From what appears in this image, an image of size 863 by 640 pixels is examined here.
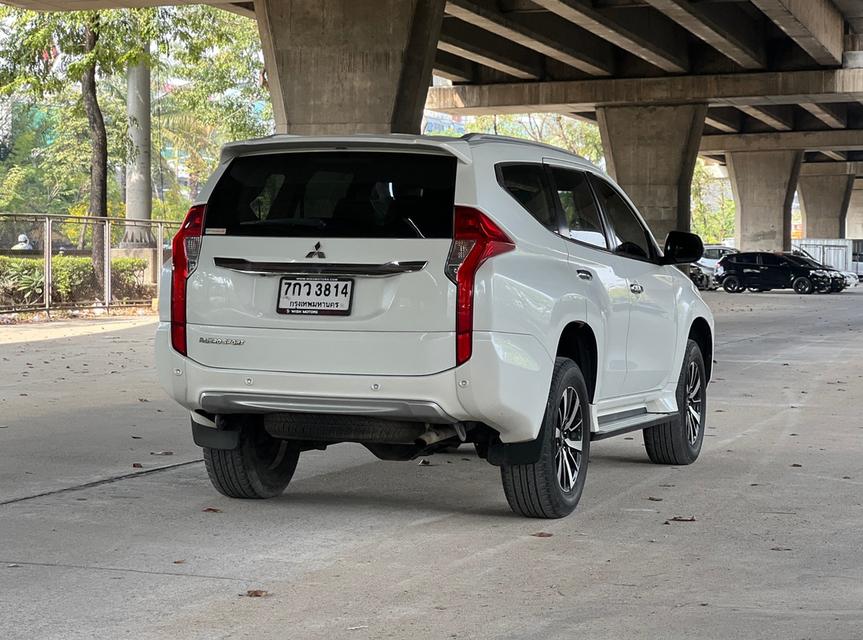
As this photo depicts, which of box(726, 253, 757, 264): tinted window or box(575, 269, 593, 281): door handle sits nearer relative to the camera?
box(575, 269, 593, 281): door handle

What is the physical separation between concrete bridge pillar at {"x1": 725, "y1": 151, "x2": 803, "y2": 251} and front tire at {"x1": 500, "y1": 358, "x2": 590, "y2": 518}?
190ft

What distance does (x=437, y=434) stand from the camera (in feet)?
24.4

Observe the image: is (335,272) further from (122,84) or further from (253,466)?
(122,84)

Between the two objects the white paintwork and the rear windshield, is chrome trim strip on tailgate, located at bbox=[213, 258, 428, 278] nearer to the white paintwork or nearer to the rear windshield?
→ the white paintwork

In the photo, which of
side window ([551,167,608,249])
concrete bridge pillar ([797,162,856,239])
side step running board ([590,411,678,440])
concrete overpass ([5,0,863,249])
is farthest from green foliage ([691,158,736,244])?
side window ([551,167,608,249])

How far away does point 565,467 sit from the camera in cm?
778

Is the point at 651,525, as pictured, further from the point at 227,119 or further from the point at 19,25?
the point at 227,119

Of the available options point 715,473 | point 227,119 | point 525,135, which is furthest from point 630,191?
point 525,135

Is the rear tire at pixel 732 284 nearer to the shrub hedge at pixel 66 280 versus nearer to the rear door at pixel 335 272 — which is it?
the shrub hedge at pixel 66 280

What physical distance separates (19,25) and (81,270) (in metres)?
8.84

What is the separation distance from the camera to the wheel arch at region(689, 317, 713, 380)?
10.1 m

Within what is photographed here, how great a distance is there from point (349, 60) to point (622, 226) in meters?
15.4

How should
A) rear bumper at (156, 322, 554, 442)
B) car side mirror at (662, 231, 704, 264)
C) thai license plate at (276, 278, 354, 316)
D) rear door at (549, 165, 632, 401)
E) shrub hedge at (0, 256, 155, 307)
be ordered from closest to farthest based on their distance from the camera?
rear bumper at (156, 322, 554, 442), thai license plate at (276, 278, 354, 316), rear door at (549, 165, 632, 401), car side mirror at (662, 231, 704, 264), shrub hedge at (0, 256, 155, 307)

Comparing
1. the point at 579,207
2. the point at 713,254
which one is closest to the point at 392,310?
the point at 579,207
